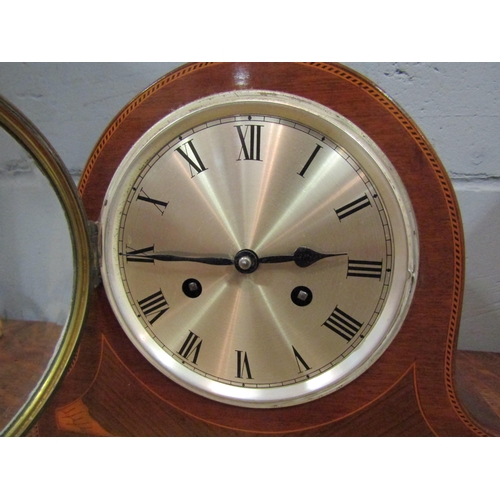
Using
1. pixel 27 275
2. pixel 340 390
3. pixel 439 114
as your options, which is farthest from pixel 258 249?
pixel 439 114

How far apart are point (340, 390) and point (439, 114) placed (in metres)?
0.71

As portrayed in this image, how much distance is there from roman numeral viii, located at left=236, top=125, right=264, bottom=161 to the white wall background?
1.55 feet

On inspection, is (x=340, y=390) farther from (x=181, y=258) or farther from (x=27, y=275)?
(x=27, y=275)

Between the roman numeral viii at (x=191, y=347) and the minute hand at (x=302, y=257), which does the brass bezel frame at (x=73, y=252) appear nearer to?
the roman numeral viii at (x=191, y=347)

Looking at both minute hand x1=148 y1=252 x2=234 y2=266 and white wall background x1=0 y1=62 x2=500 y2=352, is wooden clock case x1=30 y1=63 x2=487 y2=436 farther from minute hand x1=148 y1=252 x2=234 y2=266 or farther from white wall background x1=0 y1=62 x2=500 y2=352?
white wall background x1=0 y1=62 x2=500 y2=352

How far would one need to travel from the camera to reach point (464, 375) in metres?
0.98

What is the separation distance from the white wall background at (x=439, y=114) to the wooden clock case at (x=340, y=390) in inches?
15.9

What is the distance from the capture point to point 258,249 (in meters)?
0.75

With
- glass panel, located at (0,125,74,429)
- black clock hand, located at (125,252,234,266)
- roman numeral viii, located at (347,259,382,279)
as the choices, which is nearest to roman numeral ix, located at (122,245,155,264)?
black clock hand, located at (125,252,234,266)

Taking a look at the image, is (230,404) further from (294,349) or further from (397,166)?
(397,166)

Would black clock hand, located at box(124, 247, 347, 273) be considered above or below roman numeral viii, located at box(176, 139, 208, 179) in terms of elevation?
below

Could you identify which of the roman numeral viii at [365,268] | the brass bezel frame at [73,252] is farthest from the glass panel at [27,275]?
the roman numeral viii at [365,268]

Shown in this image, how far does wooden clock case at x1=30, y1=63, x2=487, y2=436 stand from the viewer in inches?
28.1

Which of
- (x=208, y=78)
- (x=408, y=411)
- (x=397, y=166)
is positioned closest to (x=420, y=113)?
(x=397, y=166)
